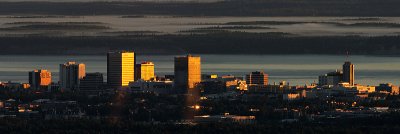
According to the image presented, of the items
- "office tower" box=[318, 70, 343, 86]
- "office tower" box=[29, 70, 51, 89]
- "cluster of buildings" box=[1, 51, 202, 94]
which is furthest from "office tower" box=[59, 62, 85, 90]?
"office tower" box=[318, 70, 343, 86]

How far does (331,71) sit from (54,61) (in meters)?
29.8

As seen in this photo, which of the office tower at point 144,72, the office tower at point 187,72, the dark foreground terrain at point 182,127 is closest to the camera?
the dark foreground terrain at point 182,127

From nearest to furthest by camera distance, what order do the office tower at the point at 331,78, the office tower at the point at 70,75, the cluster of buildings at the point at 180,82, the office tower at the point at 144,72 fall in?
the cluster of buildings at the point at 180,82 → the office tower at the point at 331,78 → the office tower at the point at 70,75 → the office tower at the point at 144,72

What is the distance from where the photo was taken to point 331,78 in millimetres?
159750

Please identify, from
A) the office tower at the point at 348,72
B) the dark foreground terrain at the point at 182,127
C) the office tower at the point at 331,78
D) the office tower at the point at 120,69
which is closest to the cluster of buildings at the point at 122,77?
the office tower at the point at 120,69

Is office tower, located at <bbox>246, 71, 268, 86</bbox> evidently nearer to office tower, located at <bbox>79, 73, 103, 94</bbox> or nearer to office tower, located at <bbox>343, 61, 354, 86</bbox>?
office tower, located at <bbox>343, 61, 354, 86</bbox>

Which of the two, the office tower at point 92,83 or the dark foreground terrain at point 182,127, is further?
the office tower at point 92,83

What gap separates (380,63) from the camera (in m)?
185

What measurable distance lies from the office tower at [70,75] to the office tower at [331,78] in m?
14.5

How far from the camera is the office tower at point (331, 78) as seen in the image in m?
158

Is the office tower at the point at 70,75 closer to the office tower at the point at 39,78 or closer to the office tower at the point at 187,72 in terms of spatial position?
the office tower at the point at 39,78

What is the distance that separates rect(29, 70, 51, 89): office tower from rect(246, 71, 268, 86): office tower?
12.2 metres

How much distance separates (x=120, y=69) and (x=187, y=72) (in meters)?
4.69

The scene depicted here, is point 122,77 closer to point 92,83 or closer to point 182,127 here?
point 92,83
